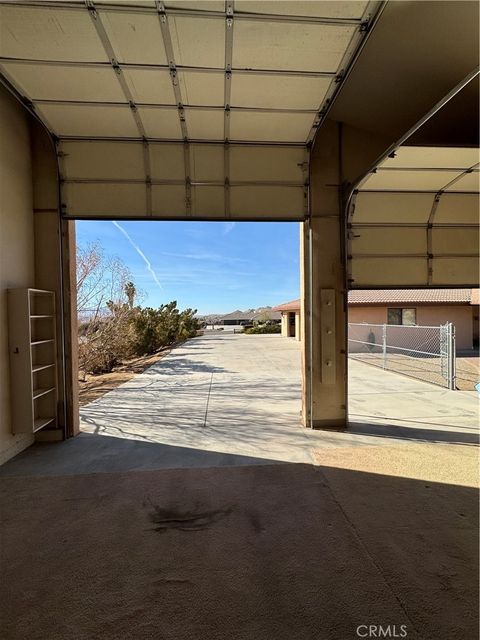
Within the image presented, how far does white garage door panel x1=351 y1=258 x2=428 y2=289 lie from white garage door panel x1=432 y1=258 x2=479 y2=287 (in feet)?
0.67

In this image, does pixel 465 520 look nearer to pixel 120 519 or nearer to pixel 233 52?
pixel 120 519

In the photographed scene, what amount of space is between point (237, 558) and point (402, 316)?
1743cm

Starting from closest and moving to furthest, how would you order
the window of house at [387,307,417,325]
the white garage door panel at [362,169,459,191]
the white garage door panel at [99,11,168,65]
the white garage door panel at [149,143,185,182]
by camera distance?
the white garage door panel at [99,11,168,65], the white garage door panel at [362,169,459,191], the white garage door panel at [149,143,185,182], the window of house at [387,307,417,325]

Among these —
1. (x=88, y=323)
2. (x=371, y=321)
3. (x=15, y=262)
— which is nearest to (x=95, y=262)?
(x=88, y=323)

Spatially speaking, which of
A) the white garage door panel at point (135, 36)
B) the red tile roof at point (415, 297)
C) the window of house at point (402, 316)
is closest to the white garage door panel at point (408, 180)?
the white garage door panel at point (135, 36)

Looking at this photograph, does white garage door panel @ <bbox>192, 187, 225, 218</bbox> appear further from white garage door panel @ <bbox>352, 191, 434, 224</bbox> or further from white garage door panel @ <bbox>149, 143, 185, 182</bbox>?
white garage door panel @ <bbox>352, 191, 434, 224</bbox>

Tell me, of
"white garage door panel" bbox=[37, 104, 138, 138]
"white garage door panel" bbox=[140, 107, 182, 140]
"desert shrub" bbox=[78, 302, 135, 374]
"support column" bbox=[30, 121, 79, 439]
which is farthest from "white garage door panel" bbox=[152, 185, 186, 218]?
"desert shrub" bbox=[78, 302, 135, 374]

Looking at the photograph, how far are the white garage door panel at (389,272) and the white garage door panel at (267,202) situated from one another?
140 centimetres

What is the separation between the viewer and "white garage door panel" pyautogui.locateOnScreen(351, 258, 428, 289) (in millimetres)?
5332

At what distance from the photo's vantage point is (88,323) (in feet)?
34.2

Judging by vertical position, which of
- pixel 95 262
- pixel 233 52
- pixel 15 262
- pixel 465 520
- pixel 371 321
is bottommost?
pixel 465 520

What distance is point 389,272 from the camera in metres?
5.41

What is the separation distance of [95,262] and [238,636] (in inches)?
373

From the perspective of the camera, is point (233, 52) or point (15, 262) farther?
point (15, 262)
